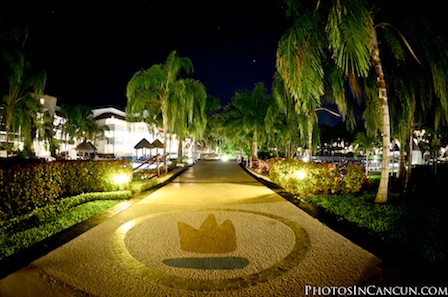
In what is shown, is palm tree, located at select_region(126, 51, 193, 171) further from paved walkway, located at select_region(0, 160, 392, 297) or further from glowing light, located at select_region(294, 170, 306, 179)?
paved walkway, located at select_region(0, 160, 392, 297)

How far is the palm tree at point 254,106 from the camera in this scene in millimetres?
20312

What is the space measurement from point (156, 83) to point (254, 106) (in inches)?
327

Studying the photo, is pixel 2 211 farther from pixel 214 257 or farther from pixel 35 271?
pixel 214 257

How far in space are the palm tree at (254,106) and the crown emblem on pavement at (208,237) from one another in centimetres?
1493

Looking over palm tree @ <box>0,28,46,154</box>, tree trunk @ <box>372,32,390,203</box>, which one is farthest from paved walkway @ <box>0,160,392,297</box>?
palm tree @ <box>0,28,46,154</box>

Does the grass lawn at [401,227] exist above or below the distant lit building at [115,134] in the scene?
below

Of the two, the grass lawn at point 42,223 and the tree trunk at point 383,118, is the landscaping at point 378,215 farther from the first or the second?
the grass lawn at point 42,223

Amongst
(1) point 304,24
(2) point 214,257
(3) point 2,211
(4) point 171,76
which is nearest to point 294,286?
(2) point 214,257

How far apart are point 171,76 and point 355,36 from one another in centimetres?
1183

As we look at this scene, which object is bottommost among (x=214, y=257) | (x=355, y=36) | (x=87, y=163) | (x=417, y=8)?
(x=214, y=257)

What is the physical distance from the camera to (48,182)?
7.62 metres

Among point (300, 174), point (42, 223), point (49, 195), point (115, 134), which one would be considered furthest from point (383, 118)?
point (115, 134)

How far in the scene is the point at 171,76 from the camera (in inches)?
614

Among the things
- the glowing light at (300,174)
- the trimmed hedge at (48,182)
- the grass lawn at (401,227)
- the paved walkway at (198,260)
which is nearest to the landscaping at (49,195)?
the trimmed hedge at (48,182)
